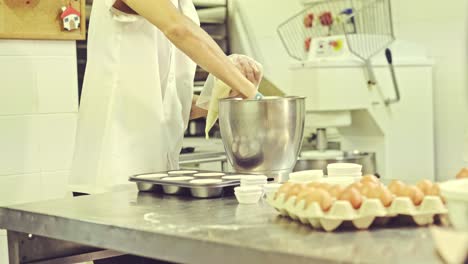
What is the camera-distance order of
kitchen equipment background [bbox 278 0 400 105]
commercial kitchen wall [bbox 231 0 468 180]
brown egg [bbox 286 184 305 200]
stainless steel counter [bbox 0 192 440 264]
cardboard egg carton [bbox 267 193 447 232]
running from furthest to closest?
commercial kitchen wall [bbox 231 0 468 180], kitchen equipment background [bbox 278 0 400 105], brown egg [bbox 286 184 305 200], cardboard egg carton [bbox 267 193 447 232], stainless steel counter [bbox 0 192 440 264]

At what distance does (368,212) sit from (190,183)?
0.54m

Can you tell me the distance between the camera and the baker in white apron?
2.02 m

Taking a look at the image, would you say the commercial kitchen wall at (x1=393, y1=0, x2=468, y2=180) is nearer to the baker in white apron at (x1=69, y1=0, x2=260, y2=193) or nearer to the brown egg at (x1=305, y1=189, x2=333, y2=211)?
the baker in white apron at (x1=69, y1=0, x2=260, y2=193)

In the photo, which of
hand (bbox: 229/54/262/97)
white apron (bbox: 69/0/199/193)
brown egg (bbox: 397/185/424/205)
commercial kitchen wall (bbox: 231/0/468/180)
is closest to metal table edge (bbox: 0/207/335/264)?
brown egg (bbox: 397/185/424/205)

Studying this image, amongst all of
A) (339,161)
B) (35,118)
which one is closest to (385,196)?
(35,118)

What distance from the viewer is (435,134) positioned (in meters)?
3.88

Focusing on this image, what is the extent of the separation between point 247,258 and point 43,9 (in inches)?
71.7

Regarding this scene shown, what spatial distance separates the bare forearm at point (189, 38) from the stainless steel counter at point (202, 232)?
0.37 metres

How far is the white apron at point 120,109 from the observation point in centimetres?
202

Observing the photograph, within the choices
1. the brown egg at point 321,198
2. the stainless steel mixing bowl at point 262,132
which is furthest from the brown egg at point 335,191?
the stainless steel mixing bowl at point 262,132

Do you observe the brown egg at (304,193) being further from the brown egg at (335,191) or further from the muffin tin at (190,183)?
the muffin tin at (190,183)

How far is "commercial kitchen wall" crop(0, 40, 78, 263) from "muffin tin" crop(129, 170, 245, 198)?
1012 millimetres

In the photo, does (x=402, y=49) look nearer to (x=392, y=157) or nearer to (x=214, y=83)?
(x=392, y=157)

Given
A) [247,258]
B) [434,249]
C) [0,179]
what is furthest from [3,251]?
[434,249]
